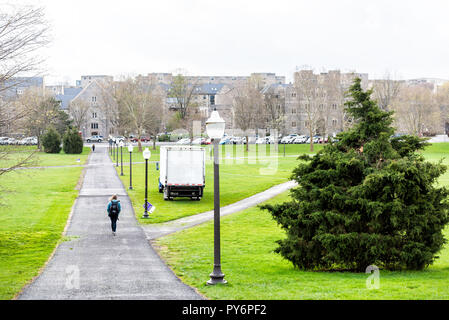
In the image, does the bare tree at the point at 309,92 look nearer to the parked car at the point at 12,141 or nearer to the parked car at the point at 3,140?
the parked car at the point at 12,141

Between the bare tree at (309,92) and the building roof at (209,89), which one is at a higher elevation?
the building roof at (209,89)

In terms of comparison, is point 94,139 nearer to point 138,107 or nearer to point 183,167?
point 138,107

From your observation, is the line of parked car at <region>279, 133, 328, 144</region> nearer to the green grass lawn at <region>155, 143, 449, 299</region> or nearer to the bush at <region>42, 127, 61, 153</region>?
the bush at <region>42, 127, 61, 153</region>

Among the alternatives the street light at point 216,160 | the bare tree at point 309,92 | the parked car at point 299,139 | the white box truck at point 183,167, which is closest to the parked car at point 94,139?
the parked car at point 299,139

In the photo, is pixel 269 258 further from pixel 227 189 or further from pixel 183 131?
pixel 183 131

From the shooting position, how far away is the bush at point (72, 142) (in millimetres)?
95938

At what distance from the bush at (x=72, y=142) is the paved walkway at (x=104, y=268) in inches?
2640

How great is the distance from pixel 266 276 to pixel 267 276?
3 centimetres

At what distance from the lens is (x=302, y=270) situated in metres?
15.9

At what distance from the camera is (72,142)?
315ft

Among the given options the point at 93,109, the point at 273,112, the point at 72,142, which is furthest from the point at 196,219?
the point at 93,109

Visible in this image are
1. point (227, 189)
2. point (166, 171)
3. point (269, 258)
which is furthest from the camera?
point (227, 189)
